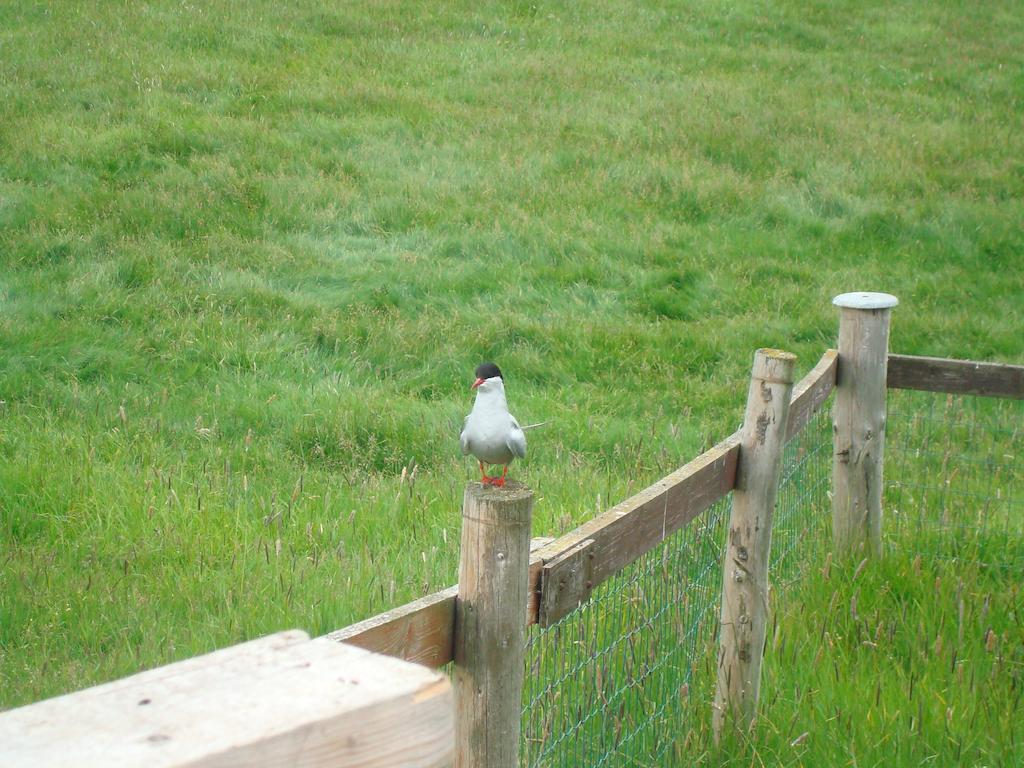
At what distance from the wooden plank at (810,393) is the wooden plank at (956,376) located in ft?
1.57

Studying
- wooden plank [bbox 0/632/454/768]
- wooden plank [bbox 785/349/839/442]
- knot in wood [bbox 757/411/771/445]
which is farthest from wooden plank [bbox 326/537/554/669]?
wooden plank [bbox 785/349/839/442]

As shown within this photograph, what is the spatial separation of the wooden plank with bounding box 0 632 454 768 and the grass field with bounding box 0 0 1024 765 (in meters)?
3.68

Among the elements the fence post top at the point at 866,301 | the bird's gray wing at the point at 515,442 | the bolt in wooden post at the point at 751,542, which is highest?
the fence post top at the point at 866,301

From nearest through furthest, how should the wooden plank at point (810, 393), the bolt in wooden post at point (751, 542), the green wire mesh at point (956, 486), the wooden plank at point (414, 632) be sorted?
1. the wooden plank at point (414, 632)
2. the bolt in wooden post at point (751, 542)
3. the wooden plank at point (810, 393)
4. the green wire mesh at point (956, 486)

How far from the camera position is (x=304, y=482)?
269 inches

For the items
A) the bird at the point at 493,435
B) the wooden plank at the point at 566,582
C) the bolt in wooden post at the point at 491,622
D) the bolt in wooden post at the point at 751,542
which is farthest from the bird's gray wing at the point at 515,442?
the bolt in wooden post at the point at 491,622

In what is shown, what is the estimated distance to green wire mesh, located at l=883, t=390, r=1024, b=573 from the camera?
5.93 metres

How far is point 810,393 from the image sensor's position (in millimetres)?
4887

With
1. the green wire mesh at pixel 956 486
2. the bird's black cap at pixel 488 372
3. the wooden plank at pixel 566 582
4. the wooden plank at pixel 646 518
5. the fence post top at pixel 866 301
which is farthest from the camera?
Result: the green wire mesh at pixel 956 486

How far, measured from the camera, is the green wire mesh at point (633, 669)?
3.53 metres

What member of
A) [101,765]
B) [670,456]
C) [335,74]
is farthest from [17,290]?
[101,765]

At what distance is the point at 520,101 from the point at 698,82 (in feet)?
10.5

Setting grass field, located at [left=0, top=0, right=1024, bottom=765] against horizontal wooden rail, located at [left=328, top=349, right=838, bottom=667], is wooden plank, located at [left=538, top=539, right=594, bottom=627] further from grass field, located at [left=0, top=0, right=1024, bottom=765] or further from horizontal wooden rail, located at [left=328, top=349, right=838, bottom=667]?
grass field, located at [left=0, top=0, right=1024, bottom=765]

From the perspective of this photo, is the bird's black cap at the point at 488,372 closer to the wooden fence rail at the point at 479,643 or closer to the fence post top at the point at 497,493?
the wooden fence rail at the point at 479,643
